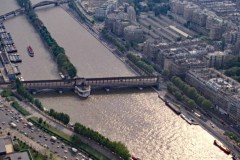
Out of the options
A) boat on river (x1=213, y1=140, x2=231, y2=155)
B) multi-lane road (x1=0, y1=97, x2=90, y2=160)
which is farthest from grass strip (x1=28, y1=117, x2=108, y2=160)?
boat on river (x1=213, y1=140, x2=231, y2=155)

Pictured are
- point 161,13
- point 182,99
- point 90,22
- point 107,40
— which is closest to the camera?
point 182,99

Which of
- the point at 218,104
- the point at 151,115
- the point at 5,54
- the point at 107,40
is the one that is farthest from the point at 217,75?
the point at 5,54

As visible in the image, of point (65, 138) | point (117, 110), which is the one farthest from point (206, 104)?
point (65, 138)

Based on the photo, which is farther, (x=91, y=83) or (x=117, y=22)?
(x=117, y=22)

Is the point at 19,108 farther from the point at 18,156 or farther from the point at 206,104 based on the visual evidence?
the point at 206,104

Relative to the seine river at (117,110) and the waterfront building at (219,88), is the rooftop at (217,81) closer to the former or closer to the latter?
the waterfront building at (219,88)

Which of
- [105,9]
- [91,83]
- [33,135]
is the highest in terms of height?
[33,135]

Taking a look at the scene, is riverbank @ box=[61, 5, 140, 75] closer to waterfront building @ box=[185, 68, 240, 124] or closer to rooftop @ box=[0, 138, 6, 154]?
waterfront building @ box=[185, 68, 240, 124]

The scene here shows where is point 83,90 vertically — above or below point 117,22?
above

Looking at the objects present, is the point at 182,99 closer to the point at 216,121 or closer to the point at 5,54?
the point at 216,121
